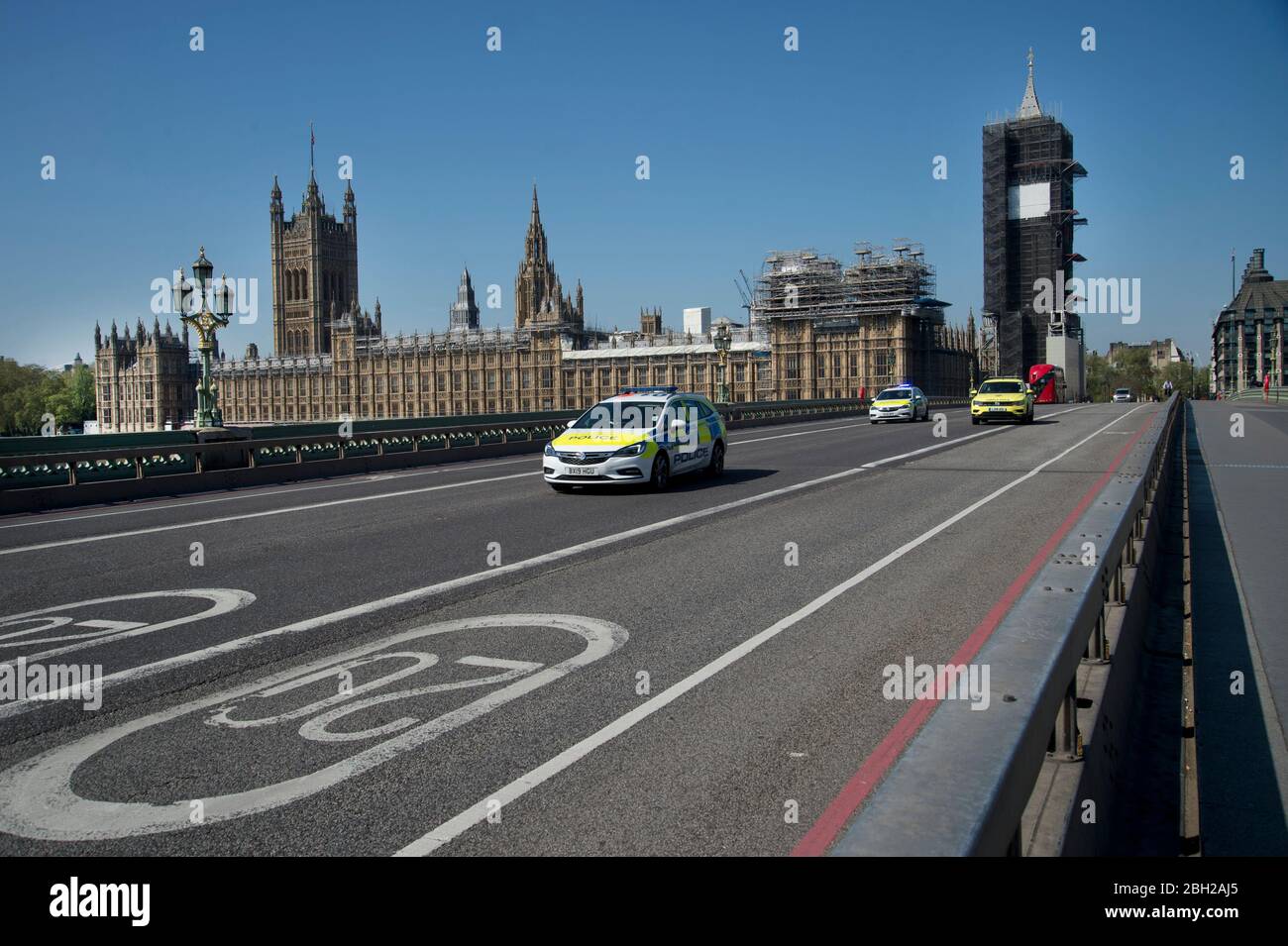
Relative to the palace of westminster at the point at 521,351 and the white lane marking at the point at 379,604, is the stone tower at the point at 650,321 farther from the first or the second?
the white lane marking at the point at 379,604

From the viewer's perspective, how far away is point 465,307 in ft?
634

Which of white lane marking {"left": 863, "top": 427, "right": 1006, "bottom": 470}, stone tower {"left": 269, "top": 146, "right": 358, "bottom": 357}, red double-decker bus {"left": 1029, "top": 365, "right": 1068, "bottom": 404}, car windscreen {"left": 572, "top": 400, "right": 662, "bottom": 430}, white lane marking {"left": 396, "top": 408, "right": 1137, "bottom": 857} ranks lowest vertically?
white lane marking {"left": 396, "top": 408, "right": 1137, "bottom": 857}

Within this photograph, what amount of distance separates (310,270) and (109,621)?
571 feet

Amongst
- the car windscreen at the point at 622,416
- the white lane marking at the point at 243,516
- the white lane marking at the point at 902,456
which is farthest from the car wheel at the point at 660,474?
the white lane marking at the point at 902,456

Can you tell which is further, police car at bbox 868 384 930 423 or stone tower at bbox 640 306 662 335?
stone tower at bbox 640 306 662 335

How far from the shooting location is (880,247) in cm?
11175

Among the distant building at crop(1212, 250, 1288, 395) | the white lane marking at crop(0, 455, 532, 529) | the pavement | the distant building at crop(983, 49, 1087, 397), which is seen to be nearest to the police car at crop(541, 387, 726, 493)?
the white lane marking at crop(0, 455, 532, 529)

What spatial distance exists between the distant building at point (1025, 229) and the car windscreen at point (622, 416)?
120 m

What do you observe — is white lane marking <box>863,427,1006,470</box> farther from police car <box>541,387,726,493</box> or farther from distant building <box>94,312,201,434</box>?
distant building <box>94,312,201,434</box>

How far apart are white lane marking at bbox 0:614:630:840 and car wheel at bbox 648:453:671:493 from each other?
1032 centimetres

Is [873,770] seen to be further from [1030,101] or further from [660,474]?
[1030,101]

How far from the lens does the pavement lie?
16.1 feet

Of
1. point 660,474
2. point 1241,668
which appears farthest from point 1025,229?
point 1241,668
